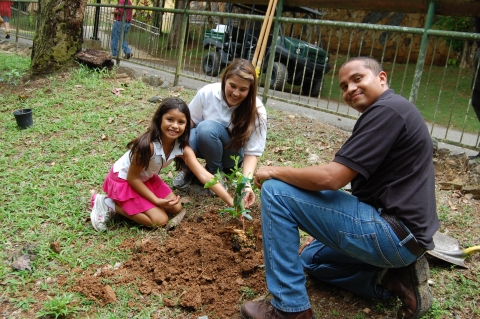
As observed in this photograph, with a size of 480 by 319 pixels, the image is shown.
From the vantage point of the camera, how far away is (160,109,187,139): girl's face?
3.08 meters

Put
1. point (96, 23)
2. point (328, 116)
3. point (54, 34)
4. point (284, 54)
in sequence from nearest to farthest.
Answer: point (328, 116)
point (54, 34)
point (284, 54)
point (96, 23)

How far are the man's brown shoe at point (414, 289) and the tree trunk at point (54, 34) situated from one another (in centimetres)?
612

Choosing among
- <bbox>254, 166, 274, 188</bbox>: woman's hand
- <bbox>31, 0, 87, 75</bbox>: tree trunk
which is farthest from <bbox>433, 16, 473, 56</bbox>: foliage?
<bbox>254, 166, 274, 188</bbox>: woman's hand

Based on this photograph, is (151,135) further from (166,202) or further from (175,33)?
(175,33)

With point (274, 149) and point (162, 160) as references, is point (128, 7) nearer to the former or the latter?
point (274, 149)

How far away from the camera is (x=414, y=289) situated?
7.25 ft

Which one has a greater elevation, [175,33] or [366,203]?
[175,33]

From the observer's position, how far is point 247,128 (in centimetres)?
334

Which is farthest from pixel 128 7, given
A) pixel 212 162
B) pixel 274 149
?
pixel 212 162

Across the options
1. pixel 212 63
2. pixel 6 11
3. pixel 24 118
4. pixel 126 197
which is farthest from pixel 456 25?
pixel 6 11

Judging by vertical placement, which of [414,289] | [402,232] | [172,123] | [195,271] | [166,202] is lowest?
[195,271]

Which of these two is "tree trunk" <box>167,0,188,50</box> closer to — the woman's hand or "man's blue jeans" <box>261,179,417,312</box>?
the woman's hand

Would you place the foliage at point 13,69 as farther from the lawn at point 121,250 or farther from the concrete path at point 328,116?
the lawn at point 121,250

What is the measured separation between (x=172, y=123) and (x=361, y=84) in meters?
1.41
